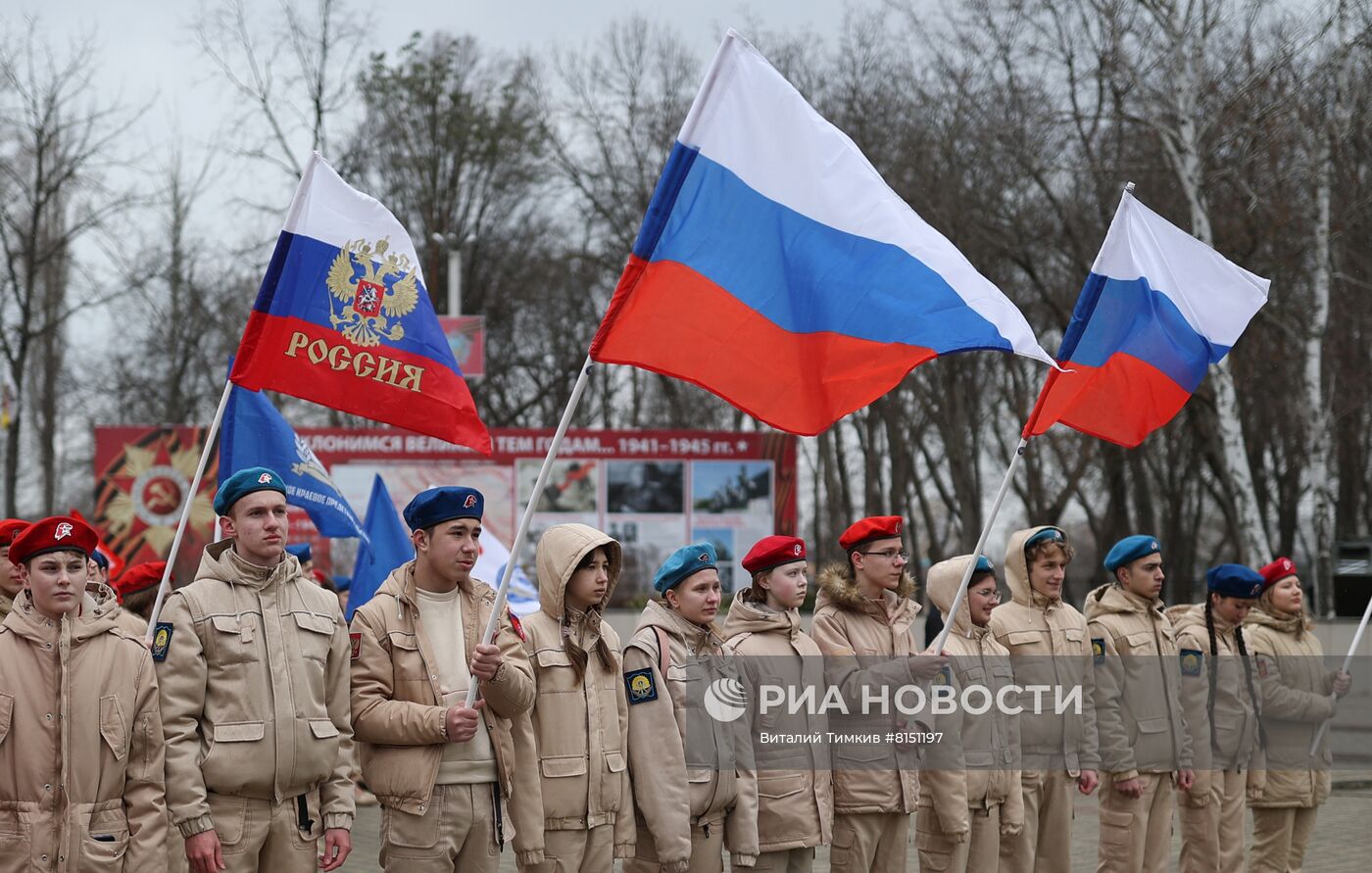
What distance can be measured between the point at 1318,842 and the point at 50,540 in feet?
30.7

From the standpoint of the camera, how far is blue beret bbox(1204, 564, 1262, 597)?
9.04 metres

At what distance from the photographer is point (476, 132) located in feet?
123

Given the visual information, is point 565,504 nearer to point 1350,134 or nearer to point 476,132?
point 1350,134

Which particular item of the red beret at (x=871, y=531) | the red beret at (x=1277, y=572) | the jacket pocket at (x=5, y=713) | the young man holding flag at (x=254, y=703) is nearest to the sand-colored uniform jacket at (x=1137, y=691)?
the red beret at (x=1277, y=572)

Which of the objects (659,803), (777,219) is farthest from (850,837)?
(777,219)

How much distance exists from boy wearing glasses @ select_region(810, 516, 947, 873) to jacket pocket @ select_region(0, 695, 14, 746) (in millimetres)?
3501

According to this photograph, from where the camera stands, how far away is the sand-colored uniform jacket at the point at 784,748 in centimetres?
691

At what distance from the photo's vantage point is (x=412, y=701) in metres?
6.08

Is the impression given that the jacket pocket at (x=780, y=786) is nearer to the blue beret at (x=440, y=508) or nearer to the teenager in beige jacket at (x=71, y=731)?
the blue beret at (x=440, y=508)

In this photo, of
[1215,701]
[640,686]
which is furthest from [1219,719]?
[640,686]

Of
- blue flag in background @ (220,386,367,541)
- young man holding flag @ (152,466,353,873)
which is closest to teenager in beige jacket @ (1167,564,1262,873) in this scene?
blue flag in background @ (220,386,367,541)

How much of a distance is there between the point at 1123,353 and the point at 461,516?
3.32 meters

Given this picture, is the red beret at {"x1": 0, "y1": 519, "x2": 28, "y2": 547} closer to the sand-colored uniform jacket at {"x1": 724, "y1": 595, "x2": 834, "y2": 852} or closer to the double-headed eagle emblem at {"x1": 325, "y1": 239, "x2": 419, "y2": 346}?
the double-headed eagle emblem at {"x1": 325, "y1": 239, "x2": 419, "y2": 346}

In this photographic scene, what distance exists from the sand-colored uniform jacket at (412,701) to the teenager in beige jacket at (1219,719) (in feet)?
14.3
